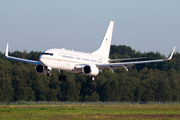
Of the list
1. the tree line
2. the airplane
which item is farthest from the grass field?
the tree line

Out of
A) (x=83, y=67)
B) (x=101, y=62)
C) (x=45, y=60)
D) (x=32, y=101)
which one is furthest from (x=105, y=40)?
(x=32, y=101)

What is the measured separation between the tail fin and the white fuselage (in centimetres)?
978

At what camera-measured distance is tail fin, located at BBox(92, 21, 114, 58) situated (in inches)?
2822

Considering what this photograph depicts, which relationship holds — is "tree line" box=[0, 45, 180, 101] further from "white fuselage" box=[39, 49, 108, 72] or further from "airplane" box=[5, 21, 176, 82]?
"white fuselage" box=[39, 49, 108, 72]

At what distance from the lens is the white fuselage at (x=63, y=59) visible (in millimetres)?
53500

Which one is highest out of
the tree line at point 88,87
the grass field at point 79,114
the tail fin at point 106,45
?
the tail fin at point 106,45

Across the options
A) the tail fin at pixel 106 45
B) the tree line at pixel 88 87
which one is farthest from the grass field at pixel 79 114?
the tree line at pixel 88 87

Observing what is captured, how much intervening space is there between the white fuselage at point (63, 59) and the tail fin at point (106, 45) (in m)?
9.78

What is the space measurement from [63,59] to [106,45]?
20.8 meters

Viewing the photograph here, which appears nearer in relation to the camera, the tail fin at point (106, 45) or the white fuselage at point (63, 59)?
the white fuselage at point (63, 59)

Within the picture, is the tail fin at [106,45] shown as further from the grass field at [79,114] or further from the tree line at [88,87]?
the grass field at [79,114]

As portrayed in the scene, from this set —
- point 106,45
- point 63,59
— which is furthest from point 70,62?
point 106,45

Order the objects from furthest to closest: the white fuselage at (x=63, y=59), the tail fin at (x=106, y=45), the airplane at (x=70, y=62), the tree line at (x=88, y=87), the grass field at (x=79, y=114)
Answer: the tree line at (x=88, y=87) → the tail fin at (x=106, y=45) → the airplane at (x=70, y=62) → the white fuselage at (x=63, y=59) → the grass field at (x=79, y=114)

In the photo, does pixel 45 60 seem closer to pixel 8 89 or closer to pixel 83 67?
pixel 83 67
